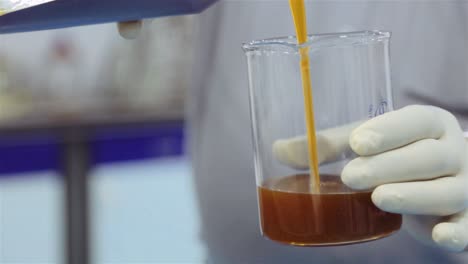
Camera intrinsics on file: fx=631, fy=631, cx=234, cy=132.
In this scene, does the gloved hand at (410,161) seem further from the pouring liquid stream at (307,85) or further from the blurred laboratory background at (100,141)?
the blurred laboratory background at (100,141)

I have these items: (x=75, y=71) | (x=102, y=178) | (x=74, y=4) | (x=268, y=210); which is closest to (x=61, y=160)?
(x=102, y=178)

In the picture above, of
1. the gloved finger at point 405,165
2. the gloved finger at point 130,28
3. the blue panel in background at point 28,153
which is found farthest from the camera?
the blue panel in background at point 28,153

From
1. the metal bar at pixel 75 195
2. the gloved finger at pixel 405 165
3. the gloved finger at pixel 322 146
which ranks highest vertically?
the gloved finger at pixel 322 146

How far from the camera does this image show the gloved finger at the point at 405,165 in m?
0.78

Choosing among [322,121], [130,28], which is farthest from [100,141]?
[322,121]

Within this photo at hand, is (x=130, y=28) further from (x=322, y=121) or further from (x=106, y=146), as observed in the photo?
(x=106, y=146)

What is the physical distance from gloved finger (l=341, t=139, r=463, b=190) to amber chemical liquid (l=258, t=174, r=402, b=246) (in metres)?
0.03

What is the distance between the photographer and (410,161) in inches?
32.2

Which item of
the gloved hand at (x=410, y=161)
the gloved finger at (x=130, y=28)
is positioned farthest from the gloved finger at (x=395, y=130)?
the gloved finger at (x=130, y=28)

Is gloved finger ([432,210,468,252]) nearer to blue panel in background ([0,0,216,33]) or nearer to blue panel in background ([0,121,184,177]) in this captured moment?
blue panel in background ([0,0,216,33])

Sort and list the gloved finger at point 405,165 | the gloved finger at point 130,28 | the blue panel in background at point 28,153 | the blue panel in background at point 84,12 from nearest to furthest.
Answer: the gloved finger at point 405,165 → the blue panel in background at point 84,12 → the gloved finger at point 130,28 → the blue panel in background at point 28,153

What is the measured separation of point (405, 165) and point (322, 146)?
11 cm

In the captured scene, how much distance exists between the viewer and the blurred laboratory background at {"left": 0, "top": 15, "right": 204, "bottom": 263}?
265cm

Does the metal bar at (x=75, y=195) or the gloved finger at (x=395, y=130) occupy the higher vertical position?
the gloved finger at (x=395, y=130)
